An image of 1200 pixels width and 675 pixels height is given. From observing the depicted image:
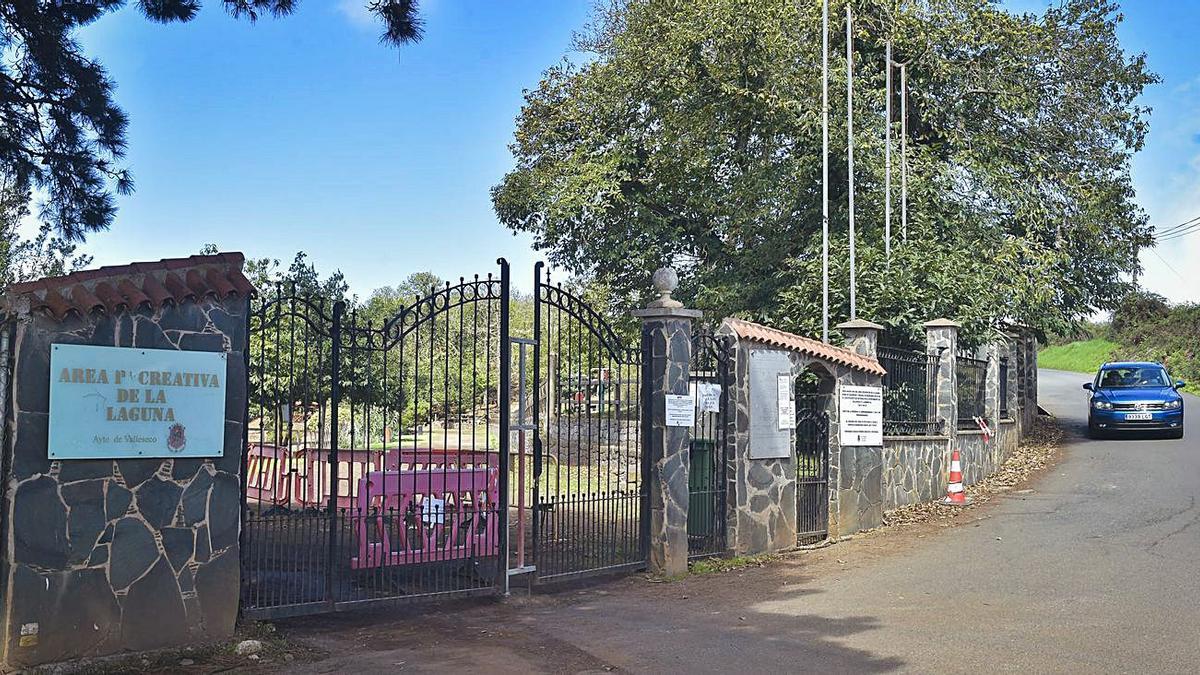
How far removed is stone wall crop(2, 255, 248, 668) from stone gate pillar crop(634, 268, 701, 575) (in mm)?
4407

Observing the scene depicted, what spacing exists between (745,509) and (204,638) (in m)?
6.03

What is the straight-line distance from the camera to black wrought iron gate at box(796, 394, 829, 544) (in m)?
12.8

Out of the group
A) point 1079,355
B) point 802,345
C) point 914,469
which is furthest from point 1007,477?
point 1079,355

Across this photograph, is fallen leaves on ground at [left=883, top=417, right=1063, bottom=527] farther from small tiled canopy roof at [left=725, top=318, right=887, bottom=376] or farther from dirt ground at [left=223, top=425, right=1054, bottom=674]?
dirt ground at [left=223, top=425, right=1054, bottom=674]

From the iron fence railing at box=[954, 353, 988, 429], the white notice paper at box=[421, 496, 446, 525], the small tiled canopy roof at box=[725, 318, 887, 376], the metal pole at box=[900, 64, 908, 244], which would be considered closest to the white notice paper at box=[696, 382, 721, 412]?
the small tiled canopy roof at box=[725, 318, 887, 376]

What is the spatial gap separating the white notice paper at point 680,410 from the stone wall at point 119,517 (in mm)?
4487

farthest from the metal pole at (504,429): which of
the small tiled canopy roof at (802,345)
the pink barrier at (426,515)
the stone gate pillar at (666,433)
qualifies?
the small tiled canopy roof at (802,345)

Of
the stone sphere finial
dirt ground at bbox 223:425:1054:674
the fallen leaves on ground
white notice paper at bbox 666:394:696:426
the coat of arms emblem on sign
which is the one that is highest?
the stone sphere finial

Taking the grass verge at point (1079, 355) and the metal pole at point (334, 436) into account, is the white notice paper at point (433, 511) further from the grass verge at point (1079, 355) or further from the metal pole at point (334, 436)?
the grass verge at point (1079, 355)

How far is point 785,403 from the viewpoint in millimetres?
12156

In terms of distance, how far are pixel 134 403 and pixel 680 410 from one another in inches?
214

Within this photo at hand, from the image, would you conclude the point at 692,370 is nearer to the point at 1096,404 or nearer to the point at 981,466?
the point at 981,466

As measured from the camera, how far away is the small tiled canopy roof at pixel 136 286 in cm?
671

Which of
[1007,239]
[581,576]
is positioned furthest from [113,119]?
[1007,239]
